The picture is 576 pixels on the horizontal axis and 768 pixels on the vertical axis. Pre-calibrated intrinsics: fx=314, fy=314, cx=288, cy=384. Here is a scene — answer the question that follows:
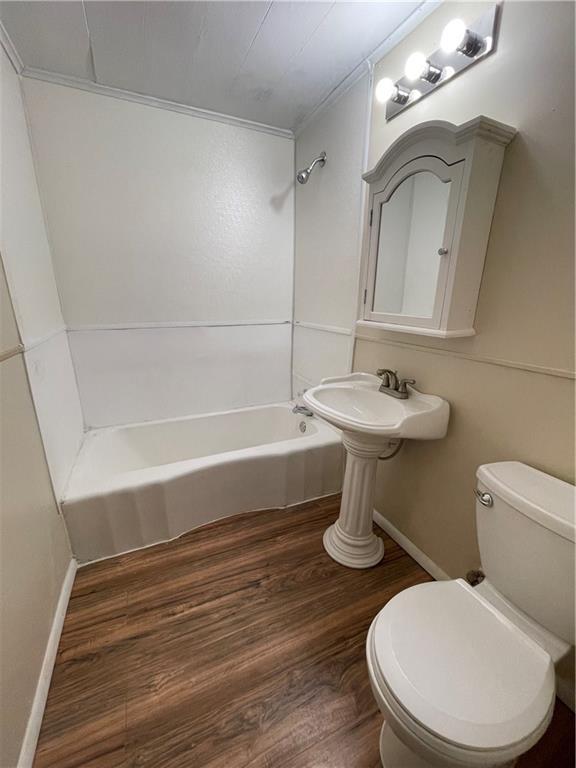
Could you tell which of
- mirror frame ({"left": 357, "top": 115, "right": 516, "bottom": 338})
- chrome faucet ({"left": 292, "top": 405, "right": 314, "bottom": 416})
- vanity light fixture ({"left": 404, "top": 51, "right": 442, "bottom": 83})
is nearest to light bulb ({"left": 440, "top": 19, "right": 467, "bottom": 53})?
vanity light fixture ({"left": 404, "top": 51, "right": 442, "bottom": 83})

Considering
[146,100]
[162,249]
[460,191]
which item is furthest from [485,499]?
[146,100]

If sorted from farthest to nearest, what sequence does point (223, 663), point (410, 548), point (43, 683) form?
point (410, 548)
point (223, 663)
point (43, 683)

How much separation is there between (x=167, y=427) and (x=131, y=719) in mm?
1482

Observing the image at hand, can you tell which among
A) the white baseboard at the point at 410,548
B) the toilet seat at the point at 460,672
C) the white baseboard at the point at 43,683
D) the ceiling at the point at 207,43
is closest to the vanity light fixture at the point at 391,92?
the ceiling at the point at 207,43

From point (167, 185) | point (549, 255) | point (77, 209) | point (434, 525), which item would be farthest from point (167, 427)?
point (549, 255)

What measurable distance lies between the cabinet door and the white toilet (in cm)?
65

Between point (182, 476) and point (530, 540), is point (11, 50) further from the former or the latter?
point (530, 540)

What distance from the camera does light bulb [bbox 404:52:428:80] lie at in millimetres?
1147

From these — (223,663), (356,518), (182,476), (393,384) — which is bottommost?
(223,663)

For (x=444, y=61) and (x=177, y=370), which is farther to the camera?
(x=177, y=370)

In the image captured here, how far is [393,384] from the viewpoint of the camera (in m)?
1.45

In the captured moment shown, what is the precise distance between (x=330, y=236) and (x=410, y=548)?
5.83ft

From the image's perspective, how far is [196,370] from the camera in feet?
7.39

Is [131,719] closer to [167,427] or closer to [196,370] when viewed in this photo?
[167,427]
